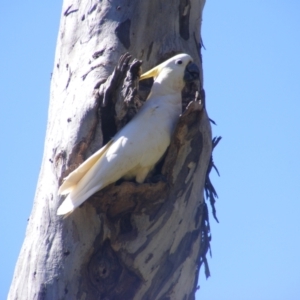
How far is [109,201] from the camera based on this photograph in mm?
2459

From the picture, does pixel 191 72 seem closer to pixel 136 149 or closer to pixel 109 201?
pixel 136 149

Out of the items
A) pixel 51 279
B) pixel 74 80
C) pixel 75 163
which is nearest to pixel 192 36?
pixel 74 80

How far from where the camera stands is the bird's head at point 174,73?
2701 mm

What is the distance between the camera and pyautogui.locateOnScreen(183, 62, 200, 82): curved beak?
2738 millimetres

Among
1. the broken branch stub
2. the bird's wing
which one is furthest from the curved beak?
the bird's wing

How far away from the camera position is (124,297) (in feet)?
8.29

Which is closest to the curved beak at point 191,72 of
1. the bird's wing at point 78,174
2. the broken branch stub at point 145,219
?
the broken branch stub at point 145,219

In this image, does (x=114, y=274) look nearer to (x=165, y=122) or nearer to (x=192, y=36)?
(x=165, y=122)

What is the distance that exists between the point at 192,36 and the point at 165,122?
2.16 ft

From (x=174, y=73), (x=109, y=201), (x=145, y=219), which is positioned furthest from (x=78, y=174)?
(x=174, y=73)

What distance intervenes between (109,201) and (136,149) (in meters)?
0.23

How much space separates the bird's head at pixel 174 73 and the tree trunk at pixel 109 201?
107 millimetres

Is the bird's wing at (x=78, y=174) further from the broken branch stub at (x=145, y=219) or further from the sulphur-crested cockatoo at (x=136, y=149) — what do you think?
the broken branch stub at (x=145, y=219)

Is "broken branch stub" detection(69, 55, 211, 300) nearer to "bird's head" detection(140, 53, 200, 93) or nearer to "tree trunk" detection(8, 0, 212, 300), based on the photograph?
"tree trunk" detection(8, 0, 212, 300)
